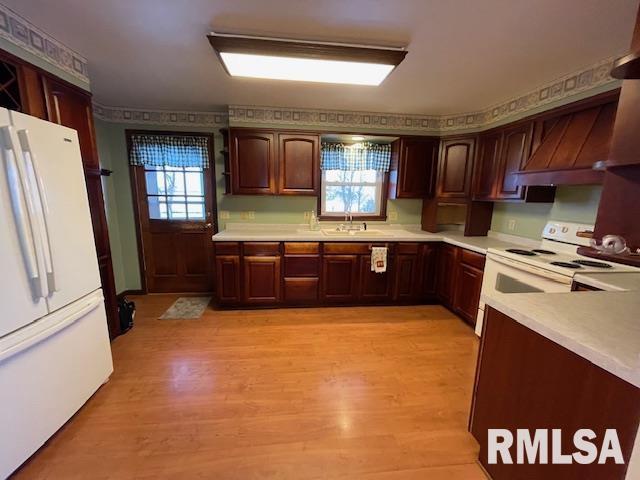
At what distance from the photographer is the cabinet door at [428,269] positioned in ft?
10.6

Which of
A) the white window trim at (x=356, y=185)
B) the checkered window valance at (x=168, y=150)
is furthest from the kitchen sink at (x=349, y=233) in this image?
the checkered window valance at (x=168, y=150)

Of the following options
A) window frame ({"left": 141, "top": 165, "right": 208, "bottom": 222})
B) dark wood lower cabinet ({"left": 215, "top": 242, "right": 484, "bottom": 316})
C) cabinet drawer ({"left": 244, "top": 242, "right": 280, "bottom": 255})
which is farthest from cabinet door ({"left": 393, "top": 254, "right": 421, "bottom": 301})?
window frame ({"left": 141, "top": 165, "right": 208, "bottom": 222})

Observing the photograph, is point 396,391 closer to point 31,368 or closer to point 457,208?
point 31,368

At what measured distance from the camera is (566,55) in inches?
73.2

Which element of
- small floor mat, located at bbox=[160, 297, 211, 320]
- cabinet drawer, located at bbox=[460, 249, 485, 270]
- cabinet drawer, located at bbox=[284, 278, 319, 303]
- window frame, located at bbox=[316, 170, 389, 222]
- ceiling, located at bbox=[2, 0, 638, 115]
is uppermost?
ceiling, located at bbox=[2, 0, 638, 115]

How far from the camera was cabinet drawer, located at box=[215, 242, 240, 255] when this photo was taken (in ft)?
9.74

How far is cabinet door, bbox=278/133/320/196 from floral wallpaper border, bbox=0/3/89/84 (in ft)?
5.74

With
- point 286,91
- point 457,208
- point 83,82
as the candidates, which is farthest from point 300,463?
point 457,208

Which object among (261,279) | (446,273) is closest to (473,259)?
(446,273)

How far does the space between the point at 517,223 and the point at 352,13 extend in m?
2.63

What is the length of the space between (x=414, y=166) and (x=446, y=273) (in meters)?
1.38

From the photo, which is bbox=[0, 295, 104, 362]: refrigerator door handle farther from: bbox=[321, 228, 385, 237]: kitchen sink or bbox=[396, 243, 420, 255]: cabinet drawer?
bbox=[396, 243, 420, 255]: cabinet drawer

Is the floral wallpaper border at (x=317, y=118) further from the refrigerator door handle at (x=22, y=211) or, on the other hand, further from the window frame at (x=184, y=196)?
the refrigerator door handle at (x=22, y=211)

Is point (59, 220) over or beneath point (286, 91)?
beneath
